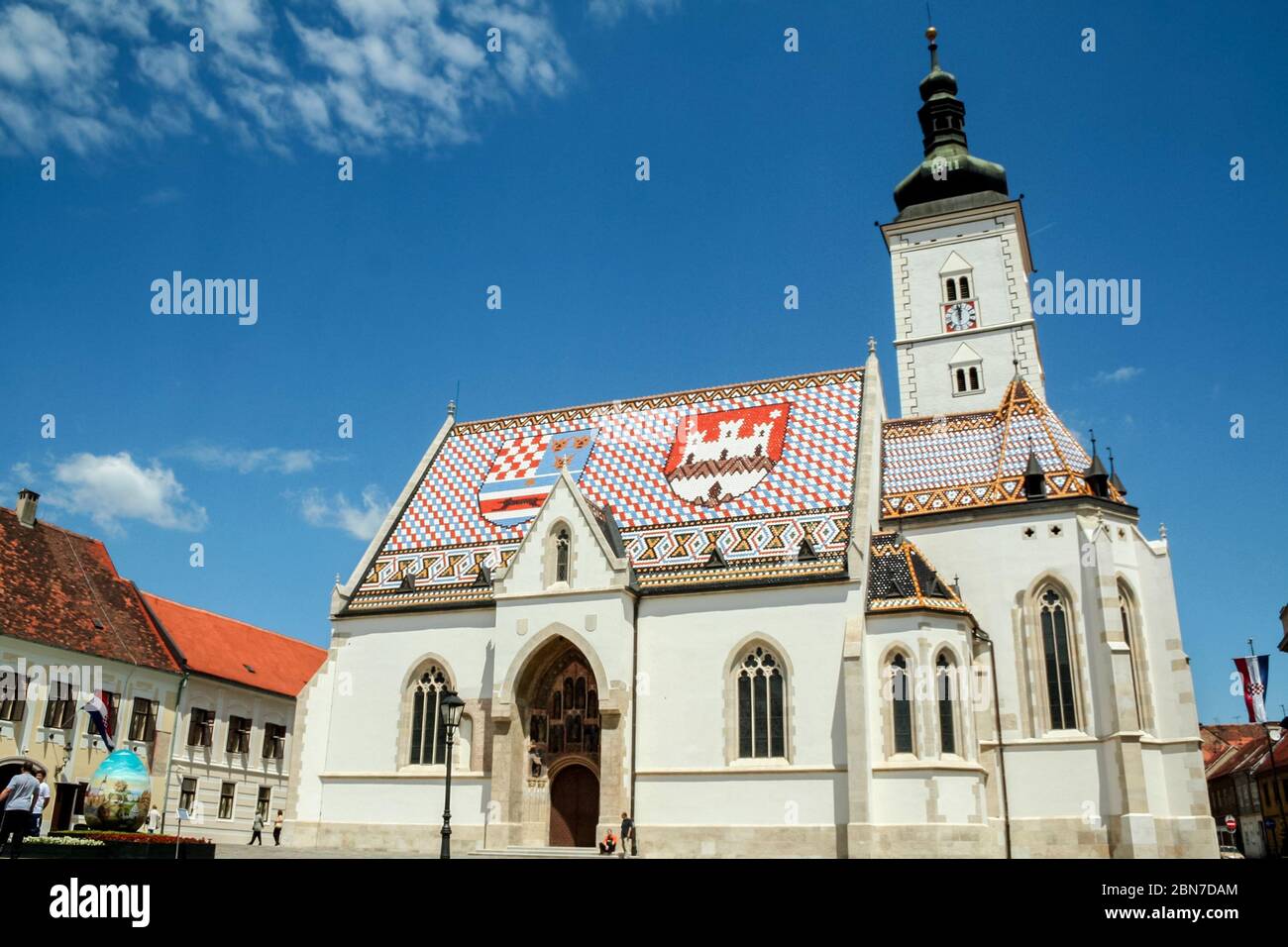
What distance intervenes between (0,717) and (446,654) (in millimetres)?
14392

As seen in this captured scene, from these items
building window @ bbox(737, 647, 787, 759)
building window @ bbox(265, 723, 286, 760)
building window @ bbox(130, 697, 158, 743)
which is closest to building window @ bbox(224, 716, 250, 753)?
building window @ bbox(265, 723, 286, 760)

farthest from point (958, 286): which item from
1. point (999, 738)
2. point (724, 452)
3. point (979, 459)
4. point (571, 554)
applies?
point (571, 554)

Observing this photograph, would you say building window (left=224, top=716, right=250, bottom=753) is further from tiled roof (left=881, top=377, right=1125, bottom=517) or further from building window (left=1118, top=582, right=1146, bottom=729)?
building window (left=1118, top=582, right=1146, bottom=729)

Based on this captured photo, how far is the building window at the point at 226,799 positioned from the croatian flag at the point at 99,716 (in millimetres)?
6041

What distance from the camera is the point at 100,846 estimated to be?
55.7 feet

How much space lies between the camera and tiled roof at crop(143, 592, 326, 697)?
136ft

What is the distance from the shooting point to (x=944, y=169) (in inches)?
1763

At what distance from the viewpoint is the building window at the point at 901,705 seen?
25750 millimetres

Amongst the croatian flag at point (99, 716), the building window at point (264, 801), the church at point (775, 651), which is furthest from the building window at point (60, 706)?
the building window at point (264, 801)

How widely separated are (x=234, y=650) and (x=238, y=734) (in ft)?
14.2

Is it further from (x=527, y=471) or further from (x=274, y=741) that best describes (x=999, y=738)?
(x=274, y=741)

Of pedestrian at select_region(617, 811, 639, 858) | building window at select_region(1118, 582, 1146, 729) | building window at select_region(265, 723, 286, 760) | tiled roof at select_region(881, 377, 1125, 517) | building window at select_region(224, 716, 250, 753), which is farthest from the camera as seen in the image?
building window at select_region(265, 723, 286, 760)

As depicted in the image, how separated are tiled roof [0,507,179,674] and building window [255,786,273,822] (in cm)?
716

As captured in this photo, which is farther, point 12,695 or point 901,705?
point 12,695
